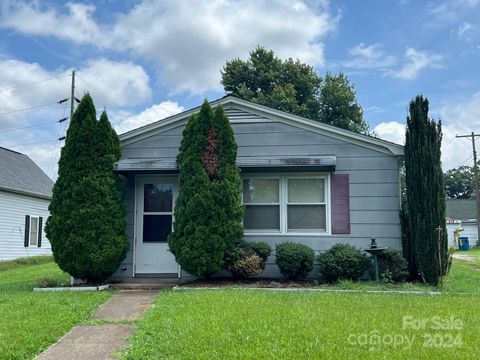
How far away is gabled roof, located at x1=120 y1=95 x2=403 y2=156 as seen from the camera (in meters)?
9.13

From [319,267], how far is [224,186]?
2.52m

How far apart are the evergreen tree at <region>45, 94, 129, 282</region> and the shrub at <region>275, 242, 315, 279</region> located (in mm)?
2980

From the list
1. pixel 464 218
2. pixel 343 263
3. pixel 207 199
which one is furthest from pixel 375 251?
pixel 464 218

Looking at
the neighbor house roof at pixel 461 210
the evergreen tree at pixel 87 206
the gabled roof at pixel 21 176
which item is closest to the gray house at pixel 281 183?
the evergreen tree at pixel 87 206

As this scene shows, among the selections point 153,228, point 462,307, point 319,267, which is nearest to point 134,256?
point 153,228

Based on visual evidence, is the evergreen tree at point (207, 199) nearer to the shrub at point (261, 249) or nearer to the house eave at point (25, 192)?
the shrub at point (261, 249)

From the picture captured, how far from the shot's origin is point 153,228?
965 cm

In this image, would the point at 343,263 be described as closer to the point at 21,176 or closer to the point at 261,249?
the point at 261,249

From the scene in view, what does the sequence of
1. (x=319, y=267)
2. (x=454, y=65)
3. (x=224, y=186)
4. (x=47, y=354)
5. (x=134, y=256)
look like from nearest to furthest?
(x=47, y=354)
(x=224, y=186)
(x=319, y=267)
(x=134, y=256)
(x=454, y=65)

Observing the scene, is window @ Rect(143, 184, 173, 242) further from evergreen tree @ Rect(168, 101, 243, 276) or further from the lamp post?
the lamp post

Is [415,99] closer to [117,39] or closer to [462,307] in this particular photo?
[462,307]

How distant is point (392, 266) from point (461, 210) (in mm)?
38240

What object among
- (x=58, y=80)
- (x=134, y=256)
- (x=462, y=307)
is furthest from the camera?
(x=58, y=80)

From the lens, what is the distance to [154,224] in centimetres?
966
